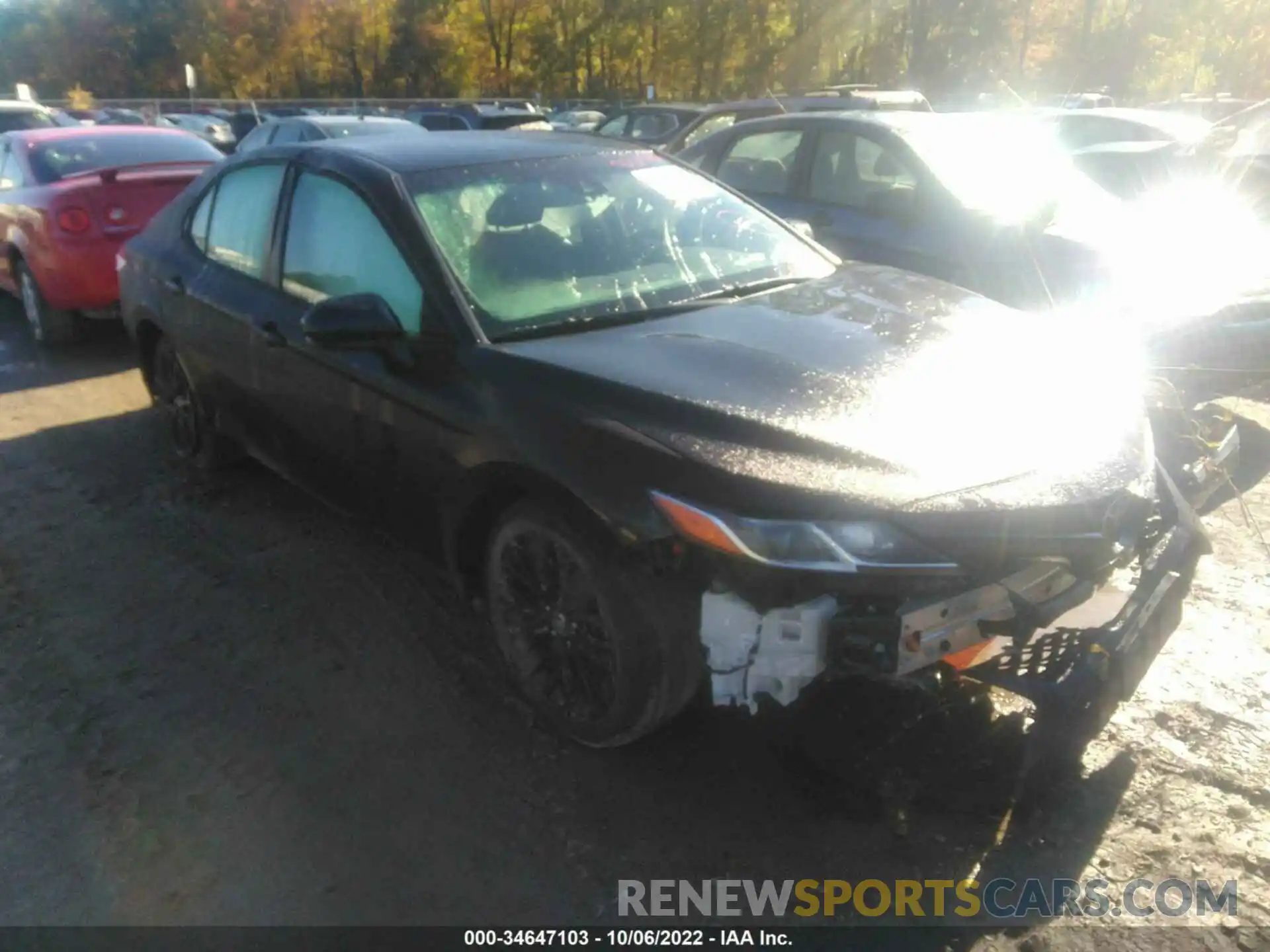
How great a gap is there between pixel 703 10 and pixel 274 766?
146ft

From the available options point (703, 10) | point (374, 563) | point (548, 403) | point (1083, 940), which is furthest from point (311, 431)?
point (703, 10)

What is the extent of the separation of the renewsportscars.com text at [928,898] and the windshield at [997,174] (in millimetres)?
4303

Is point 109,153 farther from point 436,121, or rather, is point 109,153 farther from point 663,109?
point 436,121

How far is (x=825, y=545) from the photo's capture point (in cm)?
262

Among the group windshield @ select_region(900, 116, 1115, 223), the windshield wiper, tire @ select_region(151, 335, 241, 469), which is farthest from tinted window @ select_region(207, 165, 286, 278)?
windshield @ select_region(900, 116, 1115, 223)

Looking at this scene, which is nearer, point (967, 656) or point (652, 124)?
point (967, 656)

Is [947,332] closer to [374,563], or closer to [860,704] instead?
[860,704]

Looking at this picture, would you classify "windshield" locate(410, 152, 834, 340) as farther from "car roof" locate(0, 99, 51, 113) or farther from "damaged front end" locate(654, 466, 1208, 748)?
"car roof" locate(0, 99, 51, 113)

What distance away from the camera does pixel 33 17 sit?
5469 centimetres

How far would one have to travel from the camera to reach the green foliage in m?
31.4

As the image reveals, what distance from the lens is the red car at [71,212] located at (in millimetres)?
7762

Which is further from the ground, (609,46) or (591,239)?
(591,239)

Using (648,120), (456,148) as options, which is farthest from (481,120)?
(456,148)

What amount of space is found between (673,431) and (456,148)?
1.87m
